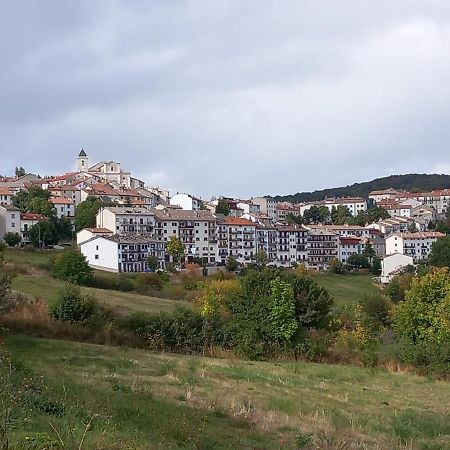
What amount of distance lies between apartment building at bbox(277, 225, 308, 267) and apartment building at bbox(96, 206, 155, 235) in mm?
25798

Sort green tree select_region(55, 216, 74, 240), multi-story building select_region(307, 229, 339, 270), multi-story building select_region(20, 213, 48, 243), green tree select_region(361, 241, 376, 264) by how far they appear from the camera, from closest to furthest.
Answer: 1. multi-story building select_region(20, 213, 48, 243)
2. green tree select_region(55, 216, 74, 240)
3. green tree select_region(361, 241, 376, 264)
4. multi-story building select_region(307, 229, 339, 270)

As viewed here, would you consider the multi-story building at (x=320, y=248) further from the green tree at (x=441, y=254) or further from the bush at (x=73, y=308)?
the bush at (x=73, y=308)

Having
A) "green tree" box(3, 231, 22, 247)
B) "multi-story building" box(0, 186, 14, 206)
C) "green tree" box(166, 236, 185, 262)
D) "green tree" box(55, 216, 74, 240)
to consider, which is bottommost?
"green tree" box(166, 236, 185, 262)

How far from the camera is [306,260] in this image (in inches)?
4412

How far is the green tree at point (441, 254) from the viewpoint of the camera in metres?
89.2

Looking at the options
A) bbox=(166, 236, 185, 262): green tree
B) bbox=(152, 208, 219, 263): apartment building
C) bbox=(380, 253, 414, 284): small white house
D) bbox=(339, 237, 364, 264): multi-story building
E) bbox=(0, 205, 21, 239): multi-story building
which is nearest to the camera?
bbox=(0, 205, 21, 239): multi-story building

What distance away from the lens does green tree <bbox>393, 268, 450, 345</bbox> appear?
1077 inches

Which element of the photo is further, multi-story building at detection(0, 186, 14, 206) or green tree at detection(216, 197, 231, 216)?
green tree at detection(216, 197, 231, 216)

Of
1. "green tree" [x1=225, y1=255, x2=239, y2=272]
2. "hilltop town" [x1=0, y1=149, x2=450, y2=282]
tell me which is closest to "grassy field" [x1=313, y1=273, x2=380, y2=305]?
"hilltop town" [x1=0, y1=149, x2=450, y2=282]

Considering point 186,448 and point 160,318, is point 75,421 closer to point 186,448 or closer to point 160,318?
point 186,448

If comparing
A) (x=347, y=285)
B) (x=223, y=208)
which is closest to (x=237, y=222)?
(x=223, y=208)

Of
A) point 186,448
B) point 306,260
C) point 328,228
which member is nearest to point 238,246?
point 306,260

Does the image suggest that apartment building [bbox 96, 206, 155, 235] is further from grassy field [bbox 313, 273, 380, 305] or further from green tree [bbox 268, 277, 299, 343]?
green tree [bbox 268, 277, 299, 343]

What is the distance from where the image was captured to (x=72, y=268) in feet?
192
